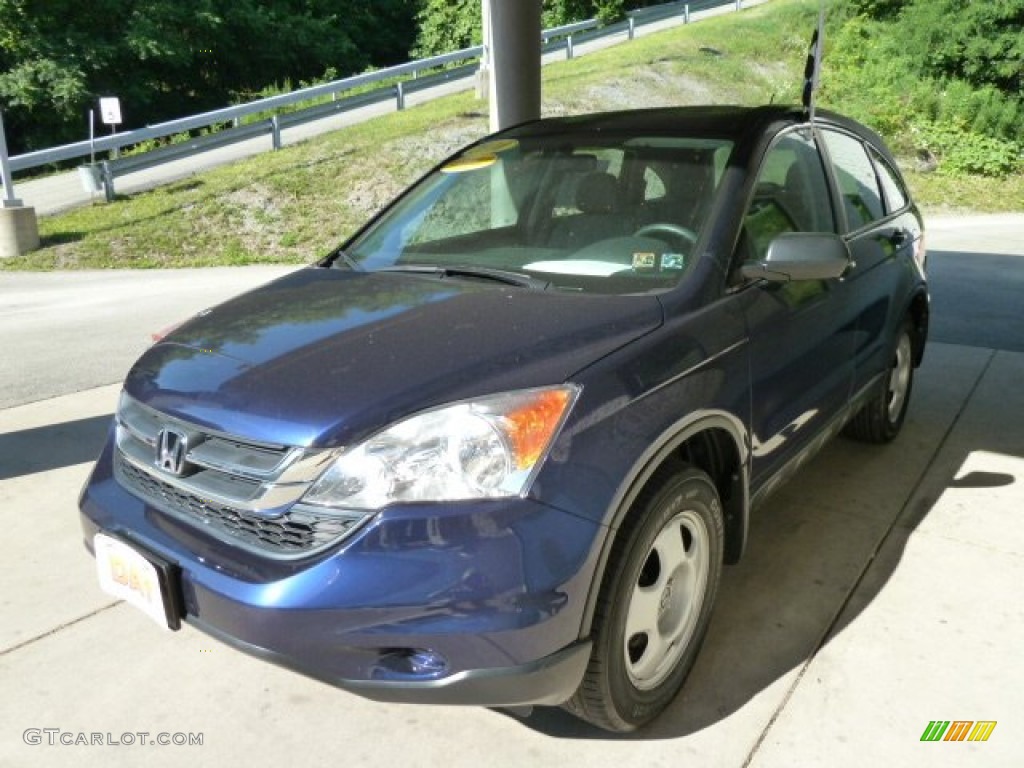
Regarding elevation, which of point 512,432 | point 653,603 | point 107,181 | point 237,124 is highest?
point 237,124

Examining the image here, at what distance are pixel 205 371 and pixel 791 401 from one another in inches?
76.2

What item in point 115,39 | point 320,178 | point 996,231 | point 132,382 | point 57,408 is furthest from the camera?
point 115,39

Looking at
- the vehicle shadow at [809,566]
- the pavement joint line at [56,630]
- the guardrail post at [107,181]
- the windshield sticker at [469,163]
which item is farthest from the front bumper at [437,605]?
the guardrail post at [107,181]

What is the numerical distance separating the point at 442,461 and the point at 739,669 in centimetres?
134

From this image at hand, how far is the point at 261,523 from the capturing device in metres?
2.16

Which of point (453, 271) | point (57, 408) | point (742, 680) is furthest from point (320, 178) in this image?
point (742, 680)

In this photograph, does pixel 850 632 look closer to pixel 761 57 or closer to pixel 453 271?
pixel 453 271

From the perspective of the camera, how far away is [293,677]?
110 inches

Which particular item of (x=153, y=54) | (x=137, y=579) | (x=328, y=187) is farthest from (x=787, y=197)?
(x=153, y=54)

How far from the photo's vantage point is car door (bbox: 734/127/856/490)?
2.92 m

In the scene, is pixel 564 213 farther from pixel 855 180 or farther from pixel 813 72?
pixel 855 180

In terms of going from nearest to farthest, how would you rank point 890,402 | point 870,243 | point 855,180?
point 870,243 → point 855,180 → point 890,402

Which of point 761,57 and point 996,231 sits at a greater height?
point 761,57

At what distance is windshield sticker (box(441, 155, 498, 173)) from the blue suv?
0.30m
